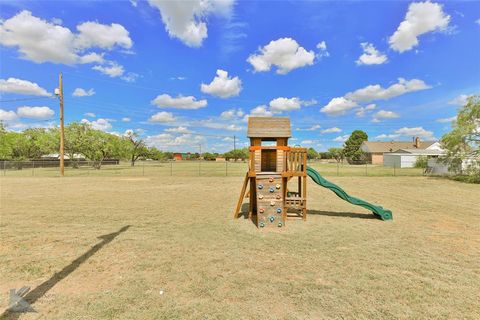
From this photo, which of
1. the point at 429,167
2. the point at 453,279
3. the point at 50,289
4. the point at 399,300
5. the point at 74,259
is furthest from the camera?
the point at 429,167

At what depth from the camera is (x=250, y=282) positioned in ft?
12.8

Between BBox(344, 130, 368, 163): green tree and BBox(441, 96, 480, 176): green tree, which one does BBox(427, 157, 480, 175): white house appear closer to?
BBox(441, 96, 480, 176): green tree

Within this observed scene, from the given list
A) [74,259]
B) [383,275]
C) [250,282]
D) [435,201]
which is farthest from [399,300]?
[435,201]

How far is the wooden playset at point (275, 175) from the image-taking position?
722cm

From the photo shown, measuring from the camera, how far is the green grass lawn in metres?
3.22

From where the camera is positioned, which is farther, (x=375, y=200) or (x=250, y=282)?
(x=375, y=200)

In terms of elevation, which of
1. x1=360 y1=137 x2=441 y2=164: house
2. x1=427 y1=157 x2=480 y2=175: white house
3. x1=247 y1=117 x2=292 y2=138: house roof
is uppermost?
x1=360 y1=137 x2=441 y2=164: house

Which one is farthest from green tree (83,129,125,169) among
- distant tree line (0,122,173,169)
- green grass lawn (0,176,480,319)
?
green grass lawn (0,176,480,319)

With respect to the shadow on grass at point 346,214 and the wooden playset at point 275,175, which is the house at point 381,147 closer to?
the shadow on grass at point 346,214

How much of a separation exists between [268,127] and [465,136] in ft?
68.1

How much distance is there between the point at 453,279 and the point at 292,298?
9.45 ft

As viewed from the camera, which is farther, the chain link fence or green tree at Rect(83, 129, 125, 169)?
green tree at Rect(83, 129, 125, 169)

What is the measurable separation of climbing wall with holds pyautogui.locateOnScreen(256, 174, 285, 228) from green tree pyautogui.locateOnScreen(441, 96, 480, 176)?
21.1m

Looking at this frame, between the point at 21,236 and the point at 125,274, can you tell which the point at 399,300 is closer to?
the point at 125,274
